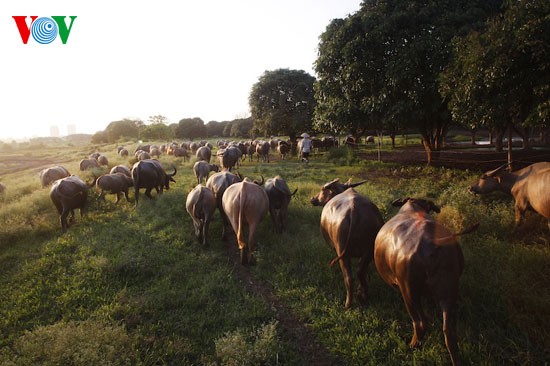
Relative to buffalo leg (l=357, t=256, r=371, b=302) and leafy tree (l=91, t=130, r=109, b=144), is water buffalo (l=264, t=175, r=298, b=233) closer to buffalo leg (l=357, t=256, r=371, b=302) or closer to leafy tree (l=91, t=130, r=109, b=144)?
buffalo leg (l=357, t=256, r=371, b=302)

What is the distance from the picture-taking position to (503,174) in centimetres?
835

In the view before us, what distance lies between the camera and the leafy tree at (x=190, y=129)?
74.7 metres

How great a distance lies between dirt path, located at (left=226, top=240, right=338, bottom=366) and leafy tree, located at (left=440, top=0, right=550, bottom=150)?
28.0ft

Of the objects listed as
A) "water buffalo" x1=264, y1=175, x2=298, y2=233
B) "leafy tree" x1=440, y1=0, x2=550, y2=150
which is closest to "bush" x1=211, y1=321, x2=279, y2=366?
"water buffalo" x1=264, y1=175, x2=298, y2=233

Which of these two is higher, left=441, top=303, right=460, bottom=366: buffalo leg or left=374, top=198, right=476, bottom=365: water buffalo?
left=374, top=198, right=476, bottom=365: water buffalo

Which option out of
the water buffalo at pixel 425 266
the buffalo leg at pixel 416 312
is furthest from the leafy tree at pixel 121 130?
the buffalo leg at pixel 416 312

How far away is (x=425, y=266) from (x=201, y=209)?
18.1ft

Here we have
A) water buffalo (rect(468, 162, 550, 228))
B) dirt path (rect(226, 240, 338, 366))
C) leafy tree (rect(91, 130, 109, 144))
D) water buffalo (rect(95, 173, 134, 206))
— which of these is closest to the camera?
dirt path (rect(226, 240, 338, 366))

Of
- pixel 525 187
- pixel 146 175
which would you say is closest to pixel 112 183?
pixel 146 175

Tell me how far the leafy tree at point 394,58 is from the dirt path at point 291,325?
10.3m

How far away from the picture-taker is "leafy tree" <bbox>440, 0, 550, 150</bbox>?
26.3 feet

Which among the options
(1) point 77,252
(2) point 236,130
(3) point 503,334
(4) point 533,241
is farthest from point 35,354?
(2) point 236,130

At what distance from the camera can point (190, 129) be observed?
7525 cm

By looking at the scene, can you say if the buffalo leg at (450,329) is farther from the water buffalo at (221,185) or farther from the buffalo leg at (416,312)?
the water buffalo at (221,185)
